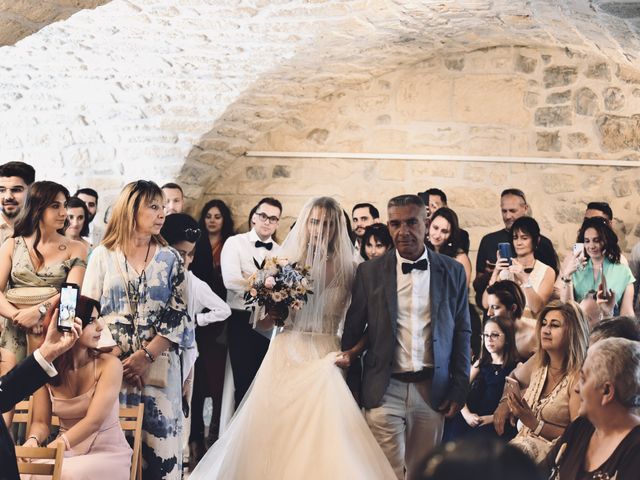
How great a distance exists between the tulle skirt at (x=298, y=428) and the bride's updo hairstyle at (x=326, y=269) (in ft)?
0.30

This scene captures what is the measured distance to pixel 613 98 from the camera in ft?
25.6

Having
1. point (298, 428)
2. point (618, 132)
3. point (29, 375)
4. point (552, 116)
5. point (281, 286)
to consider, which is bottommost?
point (298, 428)

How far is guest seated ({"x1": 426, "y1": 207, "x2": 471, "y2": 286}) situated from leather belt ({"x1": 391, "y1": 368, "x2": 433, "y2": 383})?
2.11m

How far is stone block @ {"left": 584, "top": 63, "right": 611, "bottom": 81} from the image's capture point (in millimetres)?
7754

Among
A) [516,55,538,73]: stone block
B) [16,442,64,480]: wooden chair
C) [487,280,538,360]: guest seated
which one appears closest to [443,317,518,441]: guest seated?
[487,280,538,360]: guest seated

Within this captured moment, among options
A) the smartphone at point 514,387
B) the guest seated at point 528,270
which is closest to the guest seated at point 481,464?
the smartphone at point 514,387

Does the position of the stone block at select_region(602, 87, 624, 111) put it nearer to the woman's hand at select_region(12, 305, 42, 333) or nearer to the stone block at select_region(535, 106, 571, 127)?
the stone block at select_region(535, 106, 571, 127)

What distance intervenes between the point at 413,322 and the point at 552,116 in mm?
4055

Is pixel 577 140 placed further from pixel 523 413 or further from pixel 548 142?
pixel 523 413

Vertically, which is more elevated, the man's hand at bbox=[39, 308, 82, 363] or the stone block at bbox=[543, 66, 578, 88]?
A: the stone block at bbox=[543, 66, 578, 88]

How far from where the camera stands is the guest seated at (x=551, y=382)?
3.79 metres

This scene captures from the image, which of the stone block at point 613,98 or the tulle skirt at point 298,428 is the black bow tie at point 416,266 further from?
the stone block at point 613,98

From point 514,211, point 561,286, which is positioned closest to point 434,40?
point 514,211

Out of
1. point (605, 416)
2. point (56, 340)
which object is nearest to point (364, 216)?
point (56, 340)
